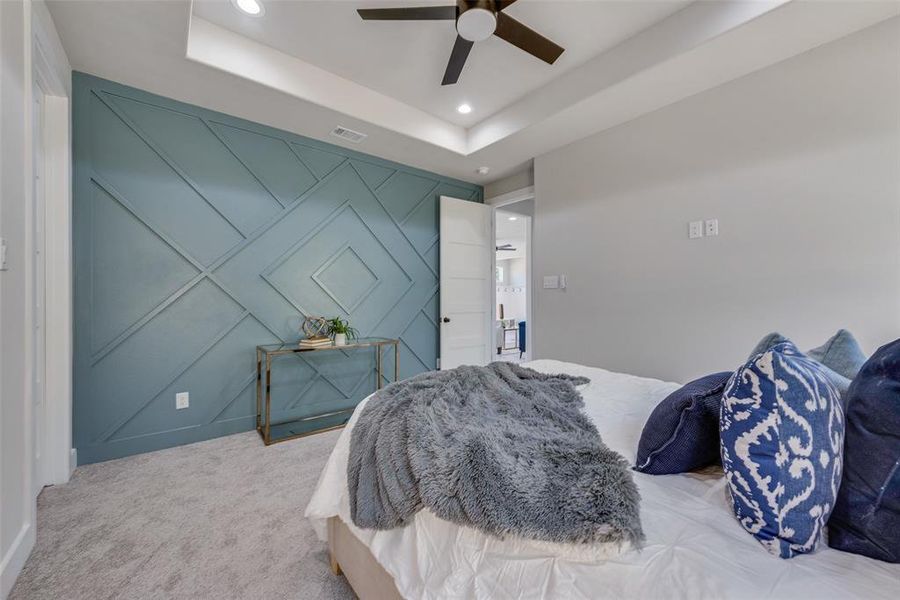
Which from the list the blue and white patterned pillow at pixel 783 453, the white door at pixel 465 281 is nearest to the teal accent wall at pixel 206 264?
the white door at pixel 465 281

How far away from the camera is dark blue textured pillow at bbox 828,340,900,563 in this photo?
0.59 m

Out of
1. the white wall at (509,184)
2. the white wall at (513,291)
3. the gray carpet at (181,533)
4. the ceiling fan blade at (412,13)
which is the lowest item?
the gray carpet at (181,533)

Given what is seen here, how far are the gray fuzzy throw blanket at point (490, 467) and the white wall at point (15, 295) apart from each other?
1.29 meters

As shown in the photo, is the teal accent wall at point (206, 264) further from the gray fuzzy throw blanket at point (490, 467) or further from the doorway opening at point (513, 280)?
the gray fuzzy throw blanket at point (490, 467)

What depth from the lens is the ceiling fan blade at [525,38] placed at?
1753 millimetres

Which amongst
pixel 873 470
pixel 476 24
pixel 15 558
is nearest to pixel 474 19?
pixel 476 24

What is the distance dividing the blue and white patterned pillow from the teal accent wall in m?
2.99

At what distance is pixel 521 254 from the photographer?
9258 millimetres

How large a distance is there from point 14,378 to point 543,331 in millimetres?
3254

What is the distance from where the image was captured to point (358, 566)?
114 cm

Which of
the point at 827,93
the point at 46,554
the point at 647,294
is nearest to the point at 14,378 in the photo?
the point at 46,554

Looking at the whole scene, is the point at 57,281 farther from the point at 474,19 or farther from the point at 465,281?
the point at 465,281

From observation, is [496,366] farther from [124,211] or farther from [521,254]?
[521,254]

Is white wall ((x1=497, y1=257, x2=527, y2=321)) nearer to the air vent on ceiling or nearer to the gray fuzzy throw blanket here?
the air vent on ceiling
